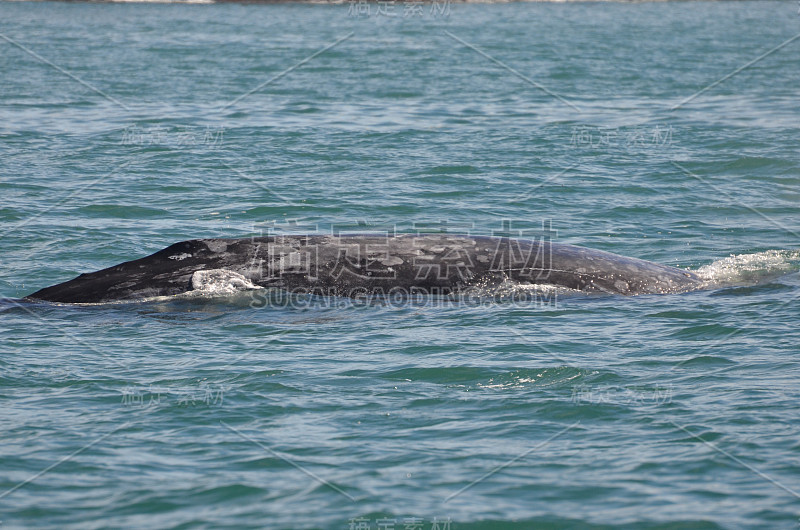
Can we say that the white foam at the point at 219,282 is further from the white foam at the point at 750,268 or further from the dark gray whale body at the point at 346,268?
the white foam at the point at 750,268

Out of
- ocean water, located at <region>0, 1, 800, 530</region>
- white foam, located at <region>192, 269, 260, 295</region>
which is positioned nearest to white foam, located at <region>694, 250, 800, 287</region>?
ocean water, located at <region>0, 1, 800, 530</region>

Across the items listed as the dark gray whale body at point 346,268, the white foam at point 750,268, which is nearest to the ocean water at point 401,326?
the white foam at point 750,268

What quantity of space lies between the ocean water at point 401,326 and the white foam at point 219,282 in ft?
0.50

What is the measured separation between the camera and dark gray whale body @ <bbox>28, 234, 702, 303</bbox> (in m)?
10.4

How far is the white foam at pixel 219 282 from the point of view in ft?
33.5

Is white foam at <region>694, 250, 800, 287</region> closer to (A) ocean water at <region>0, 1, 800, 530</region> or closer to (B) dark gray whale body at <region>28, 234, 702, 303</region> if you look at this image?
(A) ocean water at <region>0, 1, 800, 530</region>

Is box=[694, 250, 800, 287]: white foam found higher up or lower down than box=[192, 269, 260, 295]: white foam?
lower down

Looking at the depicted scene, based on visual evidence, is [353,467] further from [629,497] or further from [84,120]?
[84,120]

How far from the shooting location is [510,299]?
10812mm

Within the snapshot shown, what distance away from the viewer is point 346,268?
10.5 meters

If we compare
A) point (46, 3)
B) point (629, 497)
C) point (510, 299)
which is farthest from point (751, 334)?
point (46, 3)

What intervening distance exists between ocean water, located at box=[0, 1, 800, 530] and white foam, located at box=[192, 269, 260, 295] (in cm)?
15

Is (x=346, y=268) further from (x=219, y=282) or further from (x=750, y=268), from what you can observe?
(x=750, y=268)

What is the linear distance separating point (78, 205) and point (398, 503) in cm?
1143
